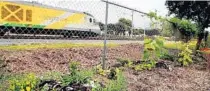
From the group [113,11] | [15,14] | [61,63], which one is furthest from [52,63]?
[15,14]

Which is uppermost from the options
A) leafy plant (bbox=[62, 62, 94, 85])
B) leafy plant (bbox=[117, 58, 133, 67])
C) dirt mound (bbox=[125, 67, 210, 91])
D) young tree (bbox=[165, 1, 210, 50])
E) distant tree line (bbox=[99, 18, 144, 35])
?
young tree (bbox=[165, 1, 210, 50])

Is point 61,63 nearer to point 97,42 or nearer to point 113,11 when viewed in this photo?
point 113,11

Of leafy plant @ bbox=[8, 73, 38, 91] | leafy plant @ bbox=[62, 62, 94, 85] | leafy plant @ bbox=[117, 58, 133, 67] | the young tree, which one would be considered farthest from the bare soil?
the young tree

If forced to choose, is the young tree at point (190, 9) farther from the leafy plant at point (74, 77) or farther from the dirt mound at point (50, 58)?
the leafy plant at point (74, 77)

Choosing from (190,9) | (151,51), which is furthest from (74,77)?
(190,9)

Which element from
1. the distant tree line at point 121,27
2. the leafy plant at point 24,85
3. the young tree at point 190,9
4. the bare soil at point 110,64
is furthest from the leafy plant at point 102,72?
the young tree at point 190,9

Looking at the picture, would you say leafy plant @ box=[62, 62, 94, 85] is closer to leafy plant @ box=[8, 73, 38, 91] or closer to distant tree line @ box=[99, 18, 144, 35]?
leafy plant @ box=[8, 73, 38, 91]

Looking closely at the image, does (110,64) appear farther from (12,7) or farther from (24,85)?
(12,7)

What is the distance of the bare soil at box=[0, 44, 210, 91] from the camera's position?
21.0 feet

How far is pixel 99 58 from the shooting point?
8.48m

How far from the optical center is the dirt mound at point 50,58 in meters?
6.64

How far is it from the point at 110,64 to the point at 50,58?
129cm

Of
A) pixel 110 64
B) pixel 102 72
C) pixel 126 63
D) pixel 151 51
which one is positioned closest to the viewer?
pixel 102 72

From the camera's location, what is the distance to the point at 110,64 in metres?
7.85
